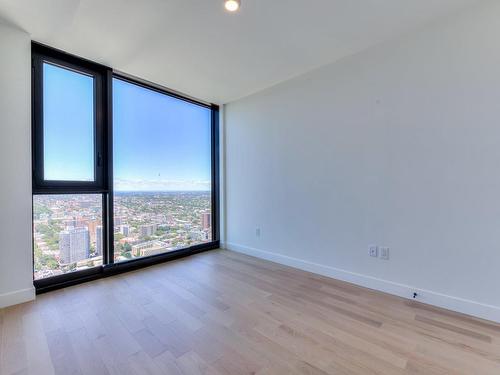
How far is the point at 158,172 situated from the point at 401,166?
2.92 meters

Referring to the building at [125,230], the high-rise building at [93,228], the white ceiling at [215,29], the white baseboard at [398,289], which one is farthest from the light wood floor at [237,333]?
the white ceiling at [215,29]

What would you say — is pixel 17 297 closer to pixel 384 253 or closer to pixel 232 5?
pixel 232 5

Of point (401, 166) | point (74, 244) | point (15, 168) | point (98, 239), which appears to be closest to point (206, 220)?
Answer: point (98, 239)

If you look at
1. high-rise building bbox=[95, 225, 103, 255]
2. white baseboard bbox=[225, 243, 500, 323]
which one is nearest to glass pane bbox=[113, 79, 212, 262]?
high-rise building bbox=[95, 225, 103, 255]

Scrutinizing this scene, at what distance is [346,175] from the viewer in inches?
99.2

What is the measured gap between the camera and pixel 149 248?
3.12 m

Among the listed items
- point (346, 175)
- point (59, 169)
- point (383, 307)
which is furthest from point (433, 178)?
point (59, 169)

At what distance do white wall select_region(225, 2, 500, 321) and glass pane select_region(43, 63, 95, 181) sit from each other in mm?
2210

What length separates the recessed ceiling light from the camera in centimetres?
174

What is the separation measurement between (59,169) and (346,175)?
304 cm

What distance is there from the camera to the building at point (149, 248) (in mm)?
2982

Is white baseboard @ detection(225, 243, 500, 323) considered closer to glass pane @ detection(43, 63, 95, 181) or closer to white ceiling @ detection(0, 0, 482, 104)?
white ceiling @ detection(0, 0, 482, 104)

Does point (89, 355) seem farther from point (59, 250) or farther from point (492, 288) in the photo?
point (492, 288)

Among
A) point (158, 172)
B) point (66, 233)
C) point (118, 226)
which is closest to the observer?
point (66, 233)
